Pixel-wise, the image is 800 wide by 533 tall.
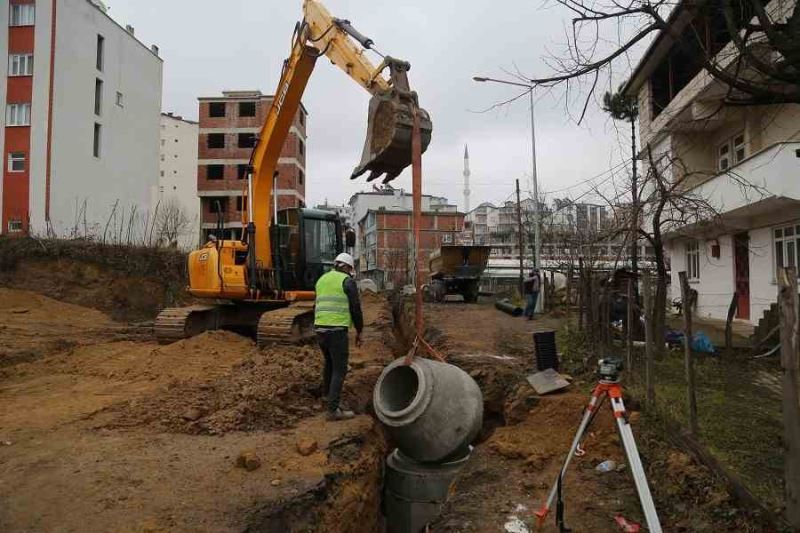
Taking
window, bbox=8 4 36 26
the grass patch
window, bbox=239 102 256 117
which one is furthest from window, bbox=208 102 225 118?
the grass patch

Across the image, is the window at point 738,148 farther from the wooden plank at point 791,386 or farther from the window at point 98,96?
the window at point 98,96

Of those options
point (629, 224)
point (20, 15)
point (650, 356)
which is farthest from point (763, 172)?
point (20, 15)

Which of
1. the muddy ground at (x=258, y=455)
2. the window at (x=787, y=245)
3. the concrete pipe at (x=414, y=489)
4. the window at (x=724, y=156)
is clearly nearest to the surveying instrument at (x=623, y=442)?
the muddy ground at (x=258, y=455)

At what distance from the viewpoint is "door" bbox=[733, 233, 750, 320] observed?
15969 millimetres

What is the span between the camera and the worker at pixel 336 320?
21.6 ft

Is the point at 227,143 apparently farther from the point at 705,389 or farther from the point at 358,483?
the point at 358,483

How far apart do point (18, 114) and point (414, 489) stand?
106ft

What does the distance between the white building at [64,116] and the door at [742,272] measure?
26.6 metres

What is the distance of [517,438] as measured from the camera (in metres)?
6.39

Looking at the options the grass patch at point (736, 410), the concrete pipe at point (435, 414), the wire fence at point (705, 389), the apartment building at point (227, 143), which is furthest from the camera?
the apartment building at point (227, 143)

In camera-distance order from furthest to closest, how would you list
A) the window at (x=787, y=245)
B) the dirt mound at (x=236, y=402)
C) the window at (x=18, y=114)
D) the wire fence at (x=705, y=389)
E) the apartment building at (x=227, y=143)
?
the apartment building at (x=227, y=143) < the window at (x=18, y=114) < the window at (x=787, y=245) < the dirt mound at (x=236, y=402) < the wire fence at (x=705, y=389)

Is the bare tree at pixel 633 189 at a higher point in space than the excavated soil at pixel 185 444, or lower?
higher

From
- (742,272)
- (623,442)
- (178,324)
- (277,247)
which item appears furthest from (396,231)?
(623,442)

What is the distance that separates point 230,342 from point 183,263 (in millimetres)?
12668
